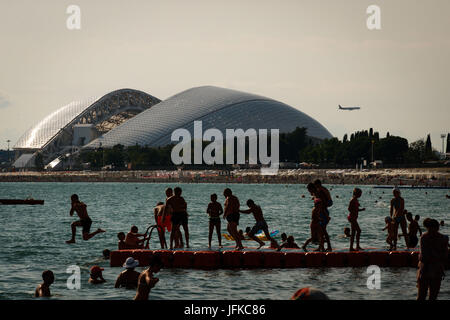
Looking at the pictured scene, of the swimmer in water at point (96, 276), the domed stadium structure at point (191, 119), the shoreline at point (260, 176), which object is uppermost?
the domed stadium structure at point (191, 119)

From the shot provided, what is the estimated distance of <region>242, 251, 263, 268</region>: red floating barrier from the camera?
72.1 ft

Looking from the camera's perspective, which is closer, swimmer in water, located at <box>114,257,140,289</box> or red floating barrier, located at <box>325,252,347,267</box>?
swimmer in water, located at <box>114,257,140,289</box>

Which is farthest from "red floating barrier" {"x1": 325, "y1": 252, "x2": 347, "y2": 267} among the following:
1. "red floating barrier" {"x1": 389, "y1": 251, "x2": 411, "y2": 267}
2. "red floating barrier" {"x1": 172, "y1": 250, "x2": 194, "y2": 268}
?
"red floating barrier" {"x1": 172, "y1": 250, "x2": 194, "y2": 268}

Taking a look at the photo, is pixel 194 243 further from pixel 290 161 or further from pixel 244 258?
pixel 290 161

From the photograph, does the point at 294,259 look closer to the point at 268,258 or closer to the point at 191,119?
the point at 268,258

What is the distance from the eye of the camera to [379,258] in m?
22.2

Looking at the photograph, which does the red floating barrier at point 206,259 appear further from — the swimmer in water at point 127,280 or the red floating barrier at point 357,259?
the red floating barrier at point 357,259

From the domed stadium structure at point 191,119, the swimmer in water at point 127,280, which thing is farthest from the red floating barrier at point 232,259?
the domed stadium structure at point 191,119

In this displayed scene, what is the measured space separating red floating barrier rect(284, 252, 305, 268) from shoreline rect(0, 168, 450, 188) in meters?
97.3

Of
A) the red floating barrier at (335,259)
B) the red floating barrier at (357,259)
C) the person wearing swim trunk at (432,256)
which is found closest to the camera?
the person wearing swim trunk at (432,256)

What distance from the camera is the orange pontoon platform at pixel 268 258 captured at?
21734 mm

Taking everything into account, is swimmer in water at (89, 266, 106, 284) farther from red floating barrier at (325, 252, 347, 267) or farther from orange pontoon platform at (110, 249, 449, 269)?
red floating barrier at (325, 252, 347, 267)

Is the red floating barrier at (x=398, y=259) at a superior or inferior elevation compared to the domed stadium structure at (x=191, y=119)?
inferior
